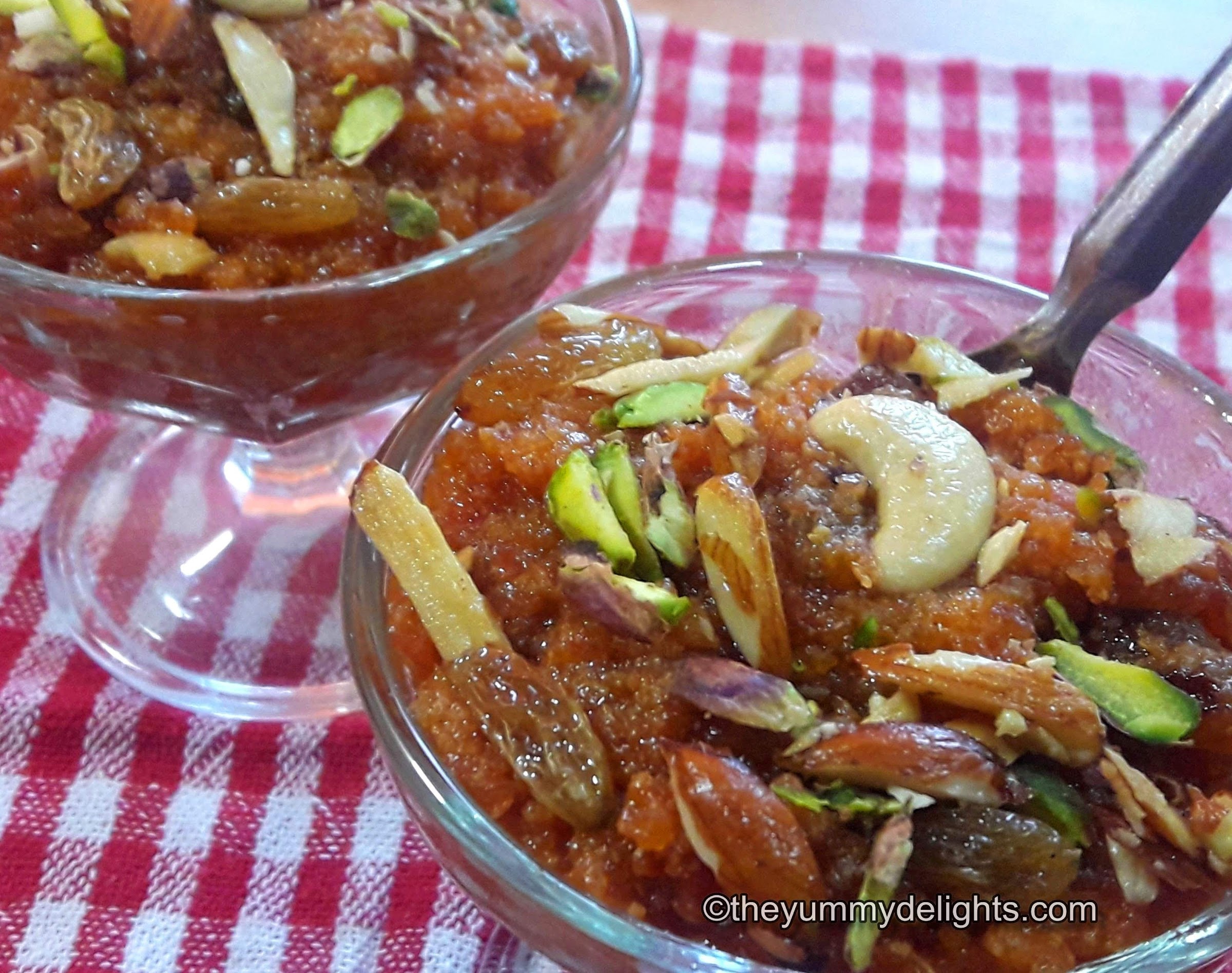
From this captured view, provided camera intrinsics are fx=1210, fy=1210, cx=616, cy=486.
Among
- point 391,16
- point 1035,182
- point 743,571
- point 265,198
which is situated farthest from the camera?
point 1035,182

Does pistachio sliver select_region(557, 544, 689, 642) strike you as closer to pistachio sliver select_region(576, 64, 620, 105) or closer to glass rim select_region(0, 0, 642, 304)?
glass rim select_region(0, 0, 642, 304)

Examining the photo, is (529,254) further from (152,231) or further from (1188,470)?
(1188,470)

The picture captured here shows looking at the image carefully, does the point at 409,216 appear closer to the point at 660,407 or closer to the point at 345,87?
the point at 345,87

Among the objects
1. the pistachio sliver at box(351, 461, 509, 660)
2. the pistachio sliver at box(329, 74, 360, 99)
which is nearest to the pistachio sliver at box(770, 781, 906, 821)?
the pistachio sliver at box(351, 461, 509, 660)

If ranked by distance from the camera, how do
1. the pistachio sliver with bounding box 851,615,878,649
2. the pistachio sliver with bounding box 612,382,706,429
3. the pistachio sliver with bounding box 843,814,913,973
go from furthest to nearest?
the pistachio sliver with bounding box 612,382,706,429
the pistachio sliver with bounding box 851,615,878,649
the pistachio sliver with bounding box 843,814,913,973

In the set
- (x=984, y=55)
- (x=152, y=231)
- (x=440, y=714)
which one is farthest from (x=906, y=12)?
(x=440, y=714)

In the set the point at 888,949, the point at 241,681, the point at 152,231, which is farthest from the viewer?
the point at 241,681

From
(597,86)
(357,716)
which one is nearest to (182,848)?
(357,716)
